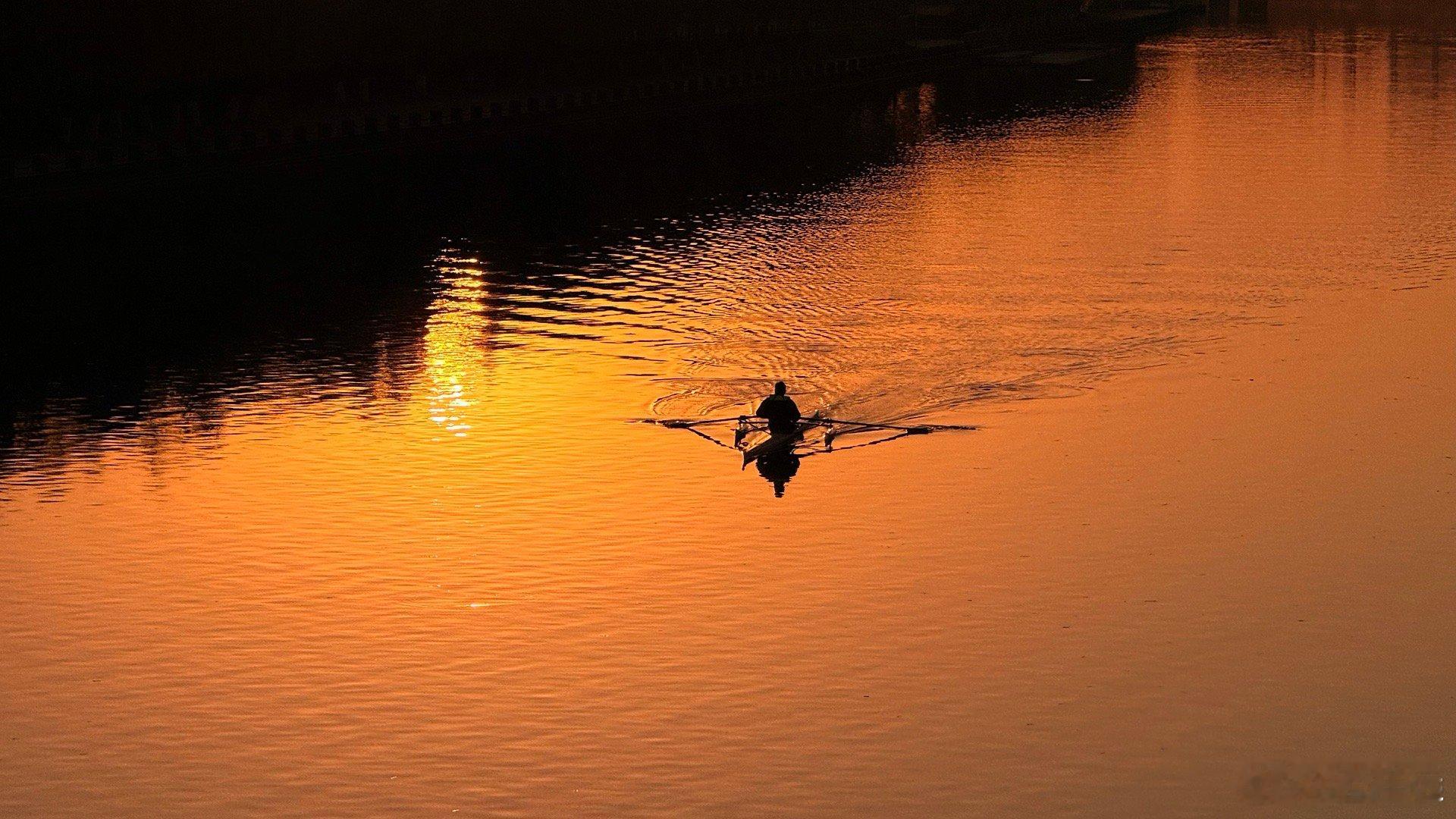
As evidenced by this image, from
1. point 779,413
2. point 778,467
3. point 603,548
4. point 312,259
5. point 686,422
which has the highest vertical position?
point 312,259

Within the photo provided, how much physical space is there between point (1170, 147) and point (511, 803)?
2678 inches

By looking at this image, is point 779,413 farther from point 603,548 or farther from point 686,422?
point 603,548

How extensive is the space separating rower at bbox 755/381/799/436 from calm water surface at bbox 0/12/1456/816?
90 centimetres

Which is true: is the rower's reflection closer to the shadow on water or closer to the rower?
the rower

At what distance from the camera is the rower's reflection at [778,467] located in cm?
3148

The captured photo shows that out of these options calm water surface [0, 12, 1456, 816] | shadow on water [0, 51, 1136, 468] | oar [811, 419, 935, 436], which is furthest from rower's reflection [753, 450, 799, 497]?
shadow on water [0, 51, 1136, 468]

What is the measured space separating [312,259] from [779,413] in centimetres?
2289

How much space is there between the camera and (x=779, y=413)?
1286 inches

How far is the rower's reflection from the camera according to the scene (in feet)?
103

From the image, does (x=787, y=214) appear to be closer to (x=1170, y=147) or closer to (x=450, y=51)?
(x=1170, y=147)

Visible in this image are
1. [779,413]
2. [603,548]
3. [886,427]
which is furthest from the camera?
[886,427]

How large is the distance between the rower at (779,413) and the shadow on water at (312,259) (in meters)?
8.14

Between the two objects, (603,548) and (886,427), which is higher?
(886,427)

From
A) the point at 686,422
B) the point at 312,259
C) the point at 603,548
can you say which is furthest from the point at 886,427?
the point at 312,259
